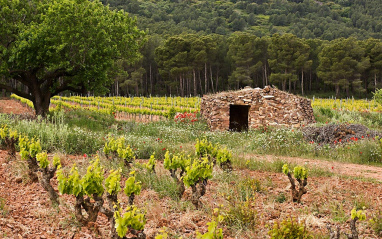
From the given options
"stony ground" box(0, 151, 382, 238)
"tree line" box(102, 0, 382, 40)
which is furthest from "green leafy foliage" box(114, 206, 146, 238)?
"tree line" box(102, 0, 382, 40)

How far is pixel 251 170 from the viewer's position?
7.63m

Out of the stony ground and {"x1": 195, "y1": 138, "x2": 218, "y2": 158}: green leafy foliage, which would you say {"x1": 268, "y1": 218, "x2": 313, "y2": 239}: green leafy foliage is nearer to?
the stony ground

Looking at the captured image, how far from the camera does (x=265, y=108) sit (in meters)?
14.3

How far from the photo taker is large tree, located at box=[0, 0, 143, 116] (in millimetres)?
13000

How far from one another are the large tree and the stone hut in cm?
559

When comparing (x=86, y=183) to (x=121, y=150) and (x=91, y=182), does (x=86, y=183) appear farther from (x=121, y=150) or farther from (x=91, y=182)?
(x=121, y=150)

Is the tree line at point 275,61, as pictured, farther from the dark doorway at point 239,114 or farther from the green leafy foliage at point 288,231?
the green leafy foliage at point 288,231

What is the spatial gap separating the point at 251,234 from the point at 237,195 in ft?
3.90

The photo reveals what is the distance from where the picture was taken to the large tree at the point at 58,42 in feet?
42.7

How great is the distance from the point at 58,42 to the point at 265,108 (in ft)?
32.0

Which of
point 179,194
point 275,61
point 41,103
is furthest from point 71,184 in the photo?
point 275,61

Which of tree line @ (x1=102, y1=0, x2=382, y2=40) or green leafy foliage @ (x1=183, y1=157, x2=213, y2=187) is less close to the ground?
tree line @ (x1=102, y1=0, x2=382, y2=40)

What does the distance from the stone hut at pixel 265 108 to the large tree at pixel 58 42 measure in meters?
5.59

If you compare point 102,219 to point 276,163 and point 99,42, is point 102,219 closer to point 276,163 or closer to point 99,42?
point 276,163
